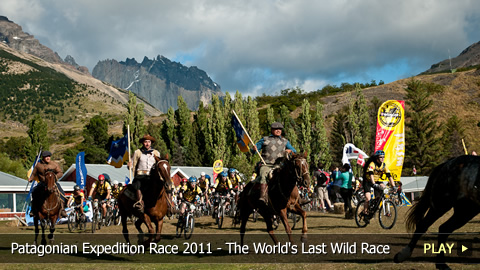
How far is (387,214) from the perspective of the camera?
13.9m

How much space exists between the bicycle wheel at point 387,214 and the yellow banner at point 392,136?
8.17 meters

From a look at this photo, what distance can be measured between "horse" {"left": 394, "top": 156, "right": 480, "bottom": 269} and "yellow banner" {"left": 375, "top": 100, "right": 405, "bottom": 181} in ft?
47.9

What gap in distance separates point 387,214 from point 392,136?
357 inches

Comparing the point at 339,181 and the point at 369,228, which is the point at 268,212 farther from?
the point at 339,181

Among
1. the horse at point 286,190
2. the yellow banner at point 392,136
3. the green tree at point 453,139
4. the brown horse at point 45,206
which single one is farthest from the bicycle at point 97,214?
the green tree at point 453,139

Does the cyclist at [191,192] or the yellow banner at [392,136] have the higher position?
the yellow banner at [392,136]

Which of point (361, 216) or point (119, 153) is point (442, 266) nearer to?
point (361, 216)

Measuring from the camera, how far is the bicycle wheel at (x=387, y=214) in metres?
13.7

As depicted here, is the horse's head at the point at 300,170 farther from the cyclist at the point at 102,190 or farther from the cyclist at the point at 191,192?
the cyclist at the point at 102,190

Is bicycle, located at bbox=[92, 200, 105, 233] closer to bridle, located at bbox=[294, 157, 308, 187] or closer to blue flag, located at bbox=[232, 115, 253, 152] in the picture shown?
blue flag, located at bbox=[232, 115, 253, 152]

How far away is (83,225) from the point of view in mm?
23438

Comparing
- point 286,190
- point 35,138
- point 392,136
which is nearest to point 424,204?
point 286,190

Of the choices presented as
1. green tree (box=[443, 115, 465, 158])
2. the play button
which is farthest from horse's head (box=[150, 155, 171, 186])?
green tree (box=[443, 115, 465, 158])

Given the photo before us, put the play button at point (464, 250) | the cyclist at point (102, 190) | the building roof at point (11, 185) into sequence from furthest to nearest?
the building roof at point (11, 185), the cyclist at point (102, 190), the play button at point (464, 250)
